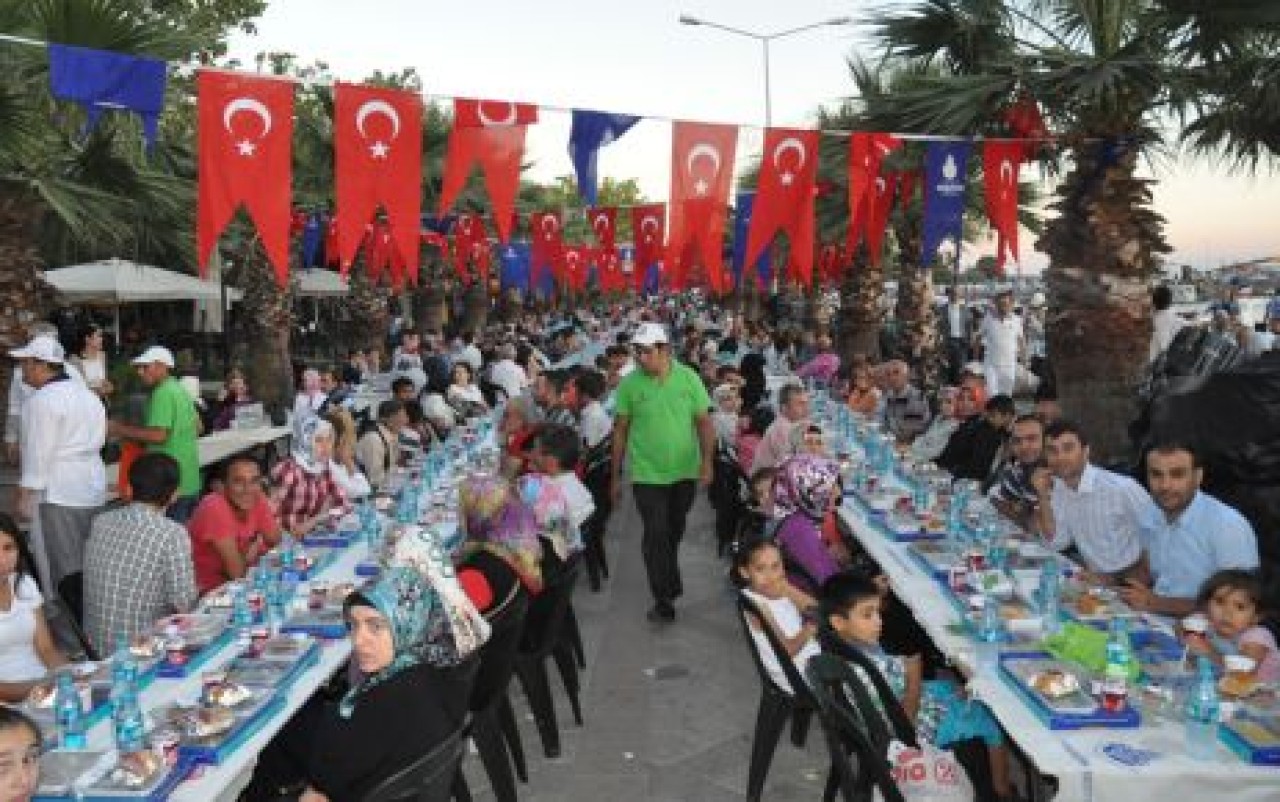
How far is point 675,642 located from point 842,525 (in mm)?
1216

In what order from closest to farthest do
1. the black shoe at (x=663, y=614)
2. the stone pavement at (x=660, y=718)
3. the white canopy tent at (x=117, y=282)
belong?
the stone pavement at (x=660, y=718) < the black shoe at (x=663, y=614) < the white canopy tent at (x=117, y=282)

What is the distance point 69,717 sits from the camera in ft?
11.1

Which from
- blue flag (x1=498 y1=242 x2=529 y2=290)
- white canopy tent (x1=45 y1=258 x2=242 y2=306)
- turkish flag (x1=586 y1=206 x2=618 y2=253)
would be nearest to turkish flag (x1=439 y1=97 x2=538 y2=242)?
white canopy tent (x1=45 y1=258 x2=242 y2=306)

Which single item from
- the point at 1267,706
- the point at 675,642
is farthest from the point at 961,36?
the point at 1267,706

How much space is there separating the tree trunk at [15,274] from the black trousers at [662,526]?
499 cm

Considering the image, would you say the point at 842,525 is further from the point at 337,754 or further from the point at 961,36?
the point at 961,36

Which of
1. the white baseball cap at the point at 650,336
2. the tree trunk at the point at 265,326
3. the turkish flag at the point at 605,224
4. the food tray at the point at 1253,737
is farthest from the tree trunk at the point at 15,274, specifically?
the turkish flag at the point at 605,224

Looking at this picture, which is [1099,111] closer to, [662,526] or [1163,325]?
[1163,325]

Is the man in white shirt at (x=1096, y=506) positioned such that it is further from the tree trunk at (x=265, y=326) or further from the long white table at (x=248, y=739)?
the tree trunk at (x=265, y=326)

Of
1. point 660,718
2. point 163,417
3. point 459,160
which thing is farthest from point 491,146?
point 660,718

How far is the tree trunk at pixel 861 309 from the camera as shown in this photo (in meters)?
19.4

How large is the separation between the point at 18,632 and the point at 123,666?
786 mm

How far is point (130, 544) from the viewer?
4.66 meters

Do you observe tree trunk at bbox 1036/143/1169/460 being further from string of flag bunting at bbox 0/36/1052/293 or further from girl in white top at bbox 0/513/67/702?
girl in white top at bbox 0/513/67/702
